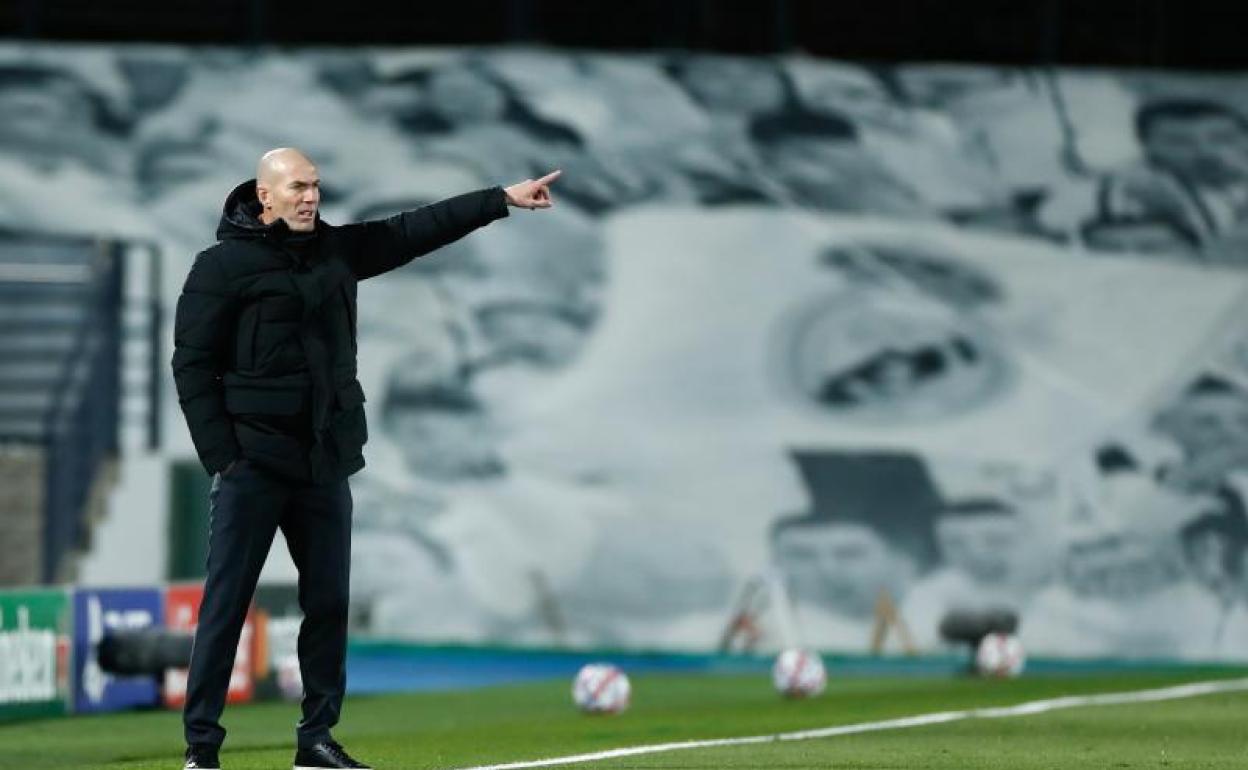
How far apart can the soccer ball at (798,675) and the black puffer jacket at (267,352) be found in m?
8.24

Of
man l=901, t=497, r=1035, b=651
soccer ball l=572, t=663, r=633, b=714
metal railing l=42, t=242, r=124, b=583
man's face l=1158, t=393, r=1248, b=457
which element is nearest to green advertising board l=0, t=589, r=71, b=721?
soccer ball l=572, t=663, r=633, b=714

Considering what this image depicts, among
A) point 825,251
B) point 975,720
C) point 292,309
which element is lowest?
point 975,720

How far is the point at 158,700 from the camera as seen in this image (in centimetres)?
1555

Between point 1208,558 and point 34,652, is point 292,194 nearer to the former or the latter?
point 34,652

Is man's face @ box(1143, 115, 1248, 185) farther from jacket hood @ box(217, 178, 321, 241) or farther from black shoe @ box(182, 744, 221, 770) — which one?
black shoe @ box(182, 744, 221, 770)

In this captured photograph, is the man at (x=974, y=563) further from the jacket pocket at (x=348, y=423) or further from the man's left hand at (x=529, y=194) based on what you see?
the jacket pocket at (x=348, y=423)

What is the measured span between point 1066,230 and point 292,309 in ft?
65.5

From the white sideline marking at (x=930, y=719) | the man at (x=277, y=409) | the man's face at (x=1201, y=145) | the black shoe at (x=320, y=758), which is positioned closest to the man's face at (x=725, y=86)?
the man's face at (x=1201, y=145)

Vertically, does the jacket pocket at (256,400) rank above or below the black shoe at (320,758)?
above

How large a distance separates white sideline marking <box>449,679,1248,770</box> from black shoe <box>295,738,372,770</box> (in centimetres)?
82

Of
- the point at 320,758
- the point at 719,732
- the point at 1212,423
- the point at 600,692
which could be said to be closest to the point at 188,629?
the point at 600,692

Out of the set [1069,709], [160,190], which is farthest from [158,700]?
[160,190]

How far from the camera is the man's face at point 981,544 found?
86.2ft

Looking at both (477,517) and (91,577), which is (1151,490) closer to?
(477,517)
